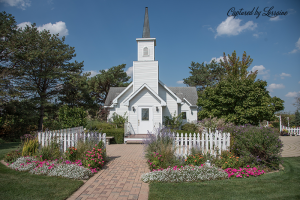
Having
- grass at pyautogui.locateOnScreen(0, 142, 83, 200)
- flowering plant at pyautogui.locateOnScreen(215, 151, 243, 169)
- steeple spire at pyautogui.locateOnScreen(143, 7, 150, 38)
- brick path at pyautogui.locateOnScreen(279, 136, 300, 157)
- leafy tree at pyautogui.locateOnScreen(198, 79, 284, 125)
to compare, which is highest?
steeple spire at pyautogui.locateOnScreen(143, 7, 150, 38)


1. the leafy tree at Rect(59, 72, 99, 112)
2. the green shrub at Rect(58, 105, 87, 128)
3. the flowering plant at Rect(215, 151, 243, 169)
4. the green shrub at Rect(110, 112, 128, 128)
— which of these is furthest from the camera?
the leafy tree at Rect(59, 72, 99, 112)

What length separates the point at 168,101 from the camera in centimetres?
1788

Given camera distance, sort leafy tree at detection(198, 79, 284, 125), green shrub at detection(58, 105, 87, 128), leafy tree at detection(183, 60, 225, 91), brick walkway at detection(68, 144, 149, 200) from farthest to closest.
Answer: leafy tree at detection(183, 60, 225, 91) < leafy tree at detection(198, 79, 284, 125) < green shrub at detection(58, 105, 87, 128) < brick walkway at detection(68, 144, 149, 200)

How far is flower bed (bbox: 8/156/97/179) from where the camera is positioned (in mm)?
5686

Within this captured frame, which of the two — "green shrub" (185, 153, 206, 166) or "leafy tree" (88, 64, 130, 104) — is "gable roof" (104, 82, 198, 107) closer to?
"leafy tree" (88, 64, 130, 104)

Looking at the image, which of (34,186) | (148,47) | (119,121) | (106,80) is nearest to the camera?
(34,186)

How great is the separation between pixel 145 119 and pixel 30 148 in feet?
30.7

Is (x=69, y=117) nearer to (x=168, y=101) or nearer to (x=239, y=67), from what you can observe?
(x=168, y=101)

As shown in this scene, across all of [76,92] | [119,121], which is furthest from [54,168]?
[76,92]

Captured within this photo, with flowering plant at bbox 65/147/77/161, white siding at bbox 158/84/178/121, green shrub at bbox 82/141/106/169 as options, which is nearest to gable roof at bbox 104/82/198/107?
white siding at bbox 158/84/178/121

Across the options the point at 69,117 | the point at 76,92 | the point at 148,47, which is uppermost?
the point at 148,47

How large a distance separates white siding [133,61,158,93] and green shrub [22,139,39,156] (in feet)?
34.5

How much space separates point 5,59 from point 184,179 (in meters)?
20.9

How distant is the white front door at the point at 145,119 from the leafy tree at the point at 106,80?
17287 millimetres
